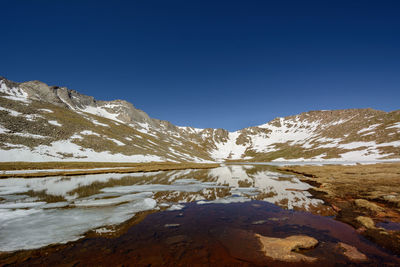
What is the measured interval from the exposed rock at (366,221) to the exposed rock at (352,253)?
394 centimetres

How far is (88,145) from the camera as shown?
86188 millimetres

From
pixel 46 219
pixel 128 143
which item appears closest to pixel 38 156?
pixel 128 143

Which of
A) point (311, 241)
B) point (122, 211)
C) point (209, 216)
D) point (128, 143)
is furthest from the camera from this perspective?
point (128, 143)

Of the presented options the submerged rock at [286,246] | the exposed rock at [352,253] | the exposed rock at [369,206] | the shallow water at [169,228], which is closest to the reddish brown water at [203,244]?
the shallow water at [169,228]

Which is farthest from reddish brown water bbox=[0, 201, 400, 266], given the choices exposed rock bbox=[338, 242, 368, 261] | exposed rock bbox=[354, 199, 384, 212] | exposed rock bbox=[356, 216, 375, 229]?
exposed rock bbox=[354, 199, 384, 212]

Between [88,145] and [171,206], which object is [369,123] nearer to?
[171,206]

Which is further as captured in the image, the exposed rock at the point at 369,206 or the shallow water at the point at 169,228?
the exposed rock at the point at 369,206

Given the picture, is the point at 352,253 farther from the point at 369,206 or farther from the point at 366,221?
the point at 369,206

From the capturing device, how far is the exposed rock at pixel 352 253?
8330mm

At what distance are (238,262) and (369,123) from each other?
19295 centimetres

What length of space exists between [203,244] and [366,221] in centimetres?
1185

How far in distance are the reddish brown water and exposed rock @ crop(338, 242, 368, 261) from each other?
0.87 ft

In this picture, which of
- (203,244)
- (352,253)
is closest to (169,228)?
(203,244)

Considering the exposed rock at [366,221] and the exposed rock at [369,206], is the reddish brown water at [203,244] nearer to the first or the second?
the exposed rock at [366,221]
